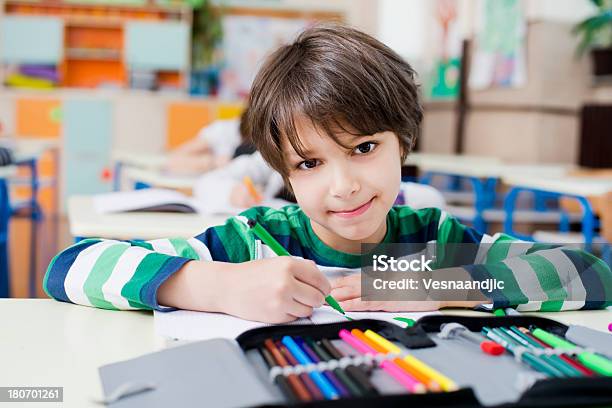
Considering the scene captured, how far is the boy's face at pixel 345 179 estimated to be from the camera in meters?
0.92

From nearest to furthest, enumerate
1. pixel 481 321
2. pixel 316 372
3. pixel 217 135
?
pixel 316 372
pixel 481 321
pixel 217 135

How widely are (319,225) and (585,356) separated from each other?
19.7 inches

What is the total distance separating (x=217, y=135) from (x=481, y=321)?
3.31 meters

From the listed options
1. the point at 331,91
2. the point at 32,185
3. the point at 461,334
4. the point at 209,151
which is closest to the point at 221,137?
the point at 209,151

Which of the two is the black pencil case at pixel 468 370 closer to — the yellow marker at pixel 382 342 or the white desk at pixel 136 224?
the yellow marker at pixel 382 342

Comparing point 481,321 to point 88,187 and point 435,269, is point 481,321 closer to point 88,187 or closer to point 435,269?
point 435,269

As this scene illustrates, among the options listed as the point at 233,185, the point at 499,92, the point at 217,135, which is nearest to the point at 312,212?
the point at 233,185

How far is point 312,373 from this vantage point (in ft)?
1.77

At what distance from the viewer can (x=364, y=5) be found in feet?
24.4

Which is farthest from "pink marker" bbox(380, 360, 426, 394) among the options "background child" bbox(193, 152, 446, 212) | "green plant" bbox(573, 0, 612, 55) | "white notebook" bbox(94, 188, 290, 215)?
"green plant" bbox(573, 0, 612, 55)

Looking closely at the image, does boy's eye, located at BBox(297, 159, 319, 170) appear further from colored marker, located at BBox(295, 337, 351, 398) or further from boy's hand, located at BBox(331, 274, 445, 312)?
colored marker, located at BBox(295, 337, 351, 398)

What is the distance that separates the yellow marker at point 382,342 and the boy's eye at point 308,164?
0.32 m

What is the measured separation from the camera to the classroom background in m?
5.01

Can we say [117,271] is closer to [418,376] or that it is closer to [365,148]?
[365,148]
